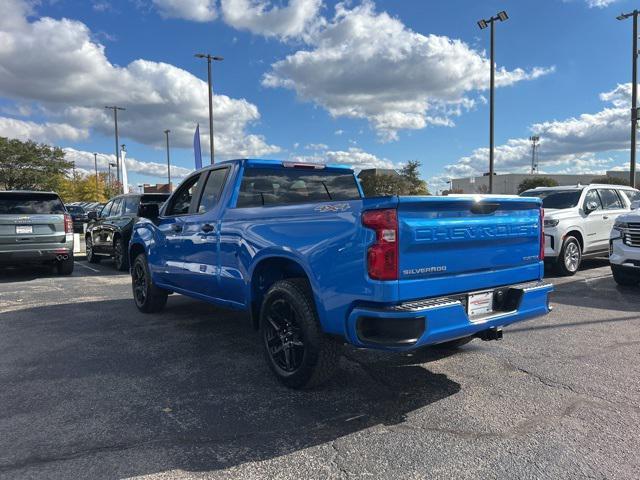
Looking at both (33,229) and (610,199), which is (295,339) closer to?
(33,229)

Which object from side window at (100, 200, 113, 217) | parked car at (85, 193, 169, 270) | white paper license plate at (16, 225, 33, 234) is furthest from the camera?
side window at (100, 200, 113, 217)

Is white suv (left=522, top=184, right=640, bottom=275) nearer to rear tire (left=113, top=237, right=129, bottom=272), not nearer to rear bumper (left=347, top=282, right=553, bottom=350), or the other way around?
rear bumper (left=347, top=282, right=553, bottom=350)

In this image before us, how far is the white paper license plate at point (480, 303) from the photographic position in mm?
3576

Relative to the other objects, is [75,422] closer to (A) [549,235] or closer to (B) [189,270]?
(B) [189,270]

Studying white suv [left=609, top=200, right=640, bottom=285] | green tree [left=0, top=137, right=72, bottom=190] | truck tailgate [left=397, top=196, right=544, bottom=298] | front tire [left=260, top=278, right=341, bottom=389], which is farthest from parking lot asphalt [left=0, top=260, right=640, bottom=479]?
green tree [left=0, top=137, right=72, bottom=190]

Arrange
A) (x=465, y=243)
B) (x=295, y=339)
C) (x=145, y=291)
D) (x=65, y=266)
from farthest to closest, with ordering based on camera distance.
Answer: (x=65, y=266), (x=145, y=291), (x=295, y=339), (x=465, y=243)

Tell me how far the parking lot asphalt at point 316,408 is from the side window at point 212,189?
1482 millimetres

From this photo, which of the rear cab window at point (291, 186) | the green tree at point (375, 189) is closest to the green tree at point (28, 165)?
the green tree at point (375, 189)

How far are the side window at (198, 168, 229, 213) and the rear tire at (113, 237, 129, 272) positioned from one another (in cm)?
648

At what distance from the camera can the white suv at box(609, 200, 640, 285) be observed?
7832 mm

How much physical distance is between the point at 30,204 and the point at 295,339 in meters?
8.52

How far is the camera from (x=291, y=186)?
5359 mm

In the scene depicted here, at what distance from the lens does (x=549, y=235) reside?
955cm

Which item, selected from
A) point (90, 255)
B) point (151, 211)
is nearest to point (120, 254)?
point (90, 255)
